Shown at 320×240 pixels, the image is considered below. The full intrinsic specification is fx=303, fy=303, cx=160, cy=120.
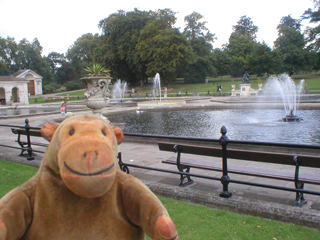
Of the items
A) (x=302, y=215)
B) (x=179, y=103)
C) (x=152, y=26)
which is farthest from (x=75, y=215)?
(x=152, y=26)

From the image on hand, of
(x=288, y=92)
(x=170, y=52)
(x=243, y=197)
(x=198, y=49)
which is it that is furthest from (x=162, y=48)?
(x=243, y=197)

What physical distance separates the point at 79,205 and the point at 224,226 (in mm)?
2658

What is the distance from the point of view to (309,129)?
12750 millimetres

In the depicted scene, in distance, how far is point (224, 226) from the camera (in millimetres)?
4203

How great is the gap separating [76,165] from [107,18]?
67183mm

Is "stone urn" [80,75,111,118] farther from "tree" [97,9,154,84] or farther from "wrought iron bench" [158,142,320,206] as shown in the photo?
"tree" [97,9,154,84]

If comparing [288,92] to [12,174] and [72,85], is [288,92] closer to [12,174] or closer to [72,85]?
[12,174]

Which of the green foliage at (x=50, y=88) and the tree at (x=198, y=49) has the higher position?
the tree at (x=198, y=49)

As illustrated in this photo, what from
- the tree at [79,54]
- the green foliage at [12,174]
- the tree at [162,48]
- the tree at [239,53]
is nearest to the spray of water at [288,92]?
the tree at [239,53]

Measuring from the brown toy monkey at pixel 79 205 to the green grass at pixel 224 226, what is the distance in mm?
1996

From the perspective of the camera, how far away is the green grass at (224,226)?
3.91 m

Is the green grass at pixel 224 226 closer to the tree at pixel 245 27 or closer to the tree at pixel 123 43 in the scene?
the tree at pixel 123 43

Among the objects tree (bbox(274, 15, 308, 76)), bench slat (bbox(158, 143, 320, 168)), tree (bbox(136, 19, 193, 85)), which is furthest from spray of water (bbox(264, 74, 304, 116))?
tree (bbox(136, 19, 193, 85))

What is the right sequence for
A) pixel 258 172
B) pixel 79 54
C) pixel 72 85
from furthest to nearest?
pixel 79 54 < pixel 72 85 < pixel 258 172
